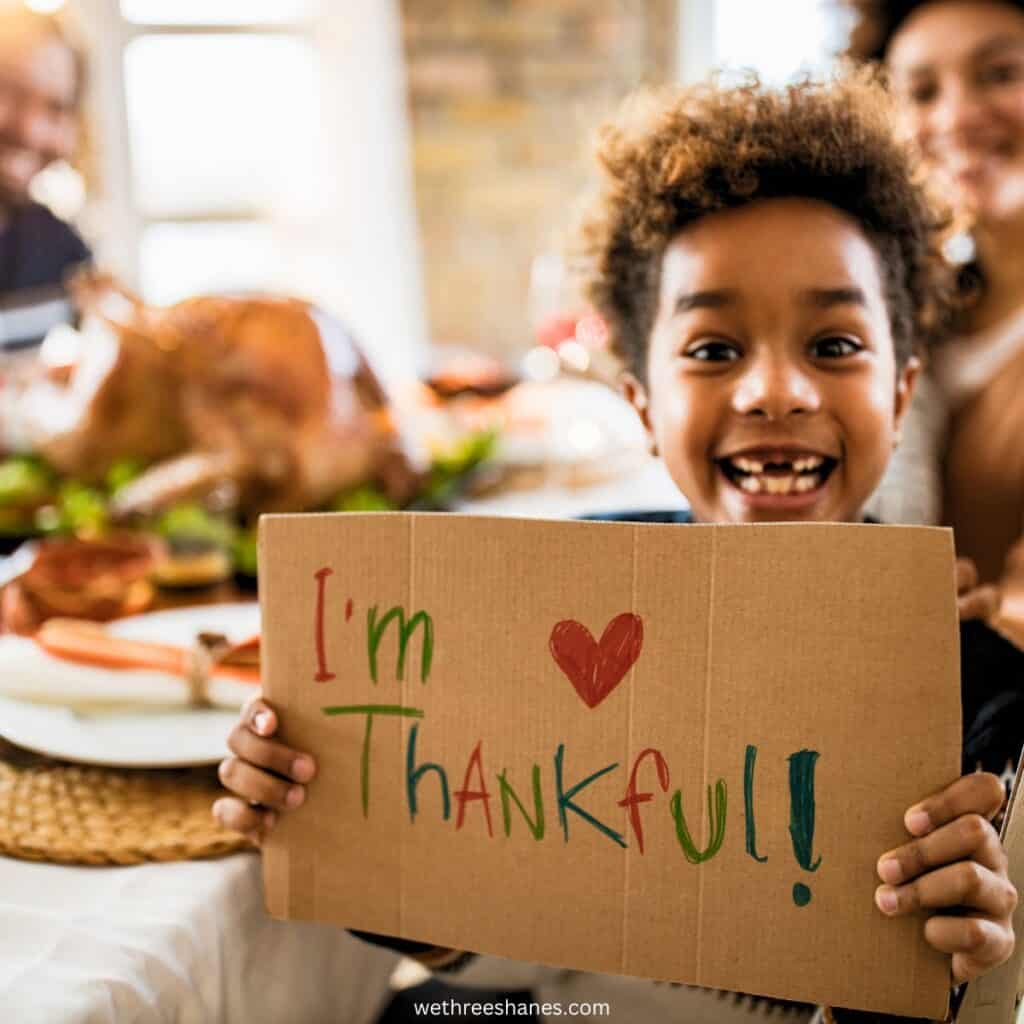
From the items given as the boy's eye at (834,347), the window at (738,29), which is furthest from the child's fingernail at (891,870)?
the window at (738,29)

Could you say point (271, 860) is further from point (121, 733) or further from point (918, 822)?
point (918, 822)

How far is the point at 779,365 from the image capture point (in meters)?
0.70

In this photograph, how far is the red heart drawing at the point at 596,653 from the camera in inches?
21.9

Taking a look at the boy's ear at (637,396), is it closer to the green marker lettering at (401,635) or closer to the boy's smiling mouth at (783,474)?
the boy's smiling mouth at (783,474)

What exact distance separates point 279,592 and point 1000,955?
44 centimetres

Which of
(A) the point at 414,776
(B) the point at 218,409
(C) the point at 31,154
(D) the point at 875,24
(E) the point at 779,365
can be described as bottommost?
(A) the point at 414,776

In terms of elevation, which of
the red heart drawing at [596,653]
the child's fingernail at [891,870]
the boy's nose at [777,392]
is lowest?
the child's fingernail at [891,870]

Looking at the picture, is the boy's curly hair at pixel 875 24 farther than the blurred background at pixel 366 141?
No

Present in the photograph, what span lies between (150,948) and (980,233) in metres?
1.16

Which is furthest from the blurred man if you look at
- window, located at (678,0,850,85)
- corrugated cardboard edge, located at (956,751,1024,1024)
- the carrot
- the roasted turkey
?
corrugated cardboard edge, located at (956,751,1024,1024)

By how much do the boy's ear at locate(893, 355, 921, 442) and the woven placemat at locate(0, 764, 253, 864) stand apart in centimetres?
56

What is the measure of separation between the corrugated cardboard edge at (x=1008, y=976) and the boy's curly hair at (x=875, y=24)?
103 centimetres

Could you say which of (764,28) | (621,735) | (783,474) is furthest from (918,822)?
(764,28)

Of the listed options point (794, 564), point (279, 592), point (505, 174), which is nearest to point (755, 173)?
point (794, 564)
